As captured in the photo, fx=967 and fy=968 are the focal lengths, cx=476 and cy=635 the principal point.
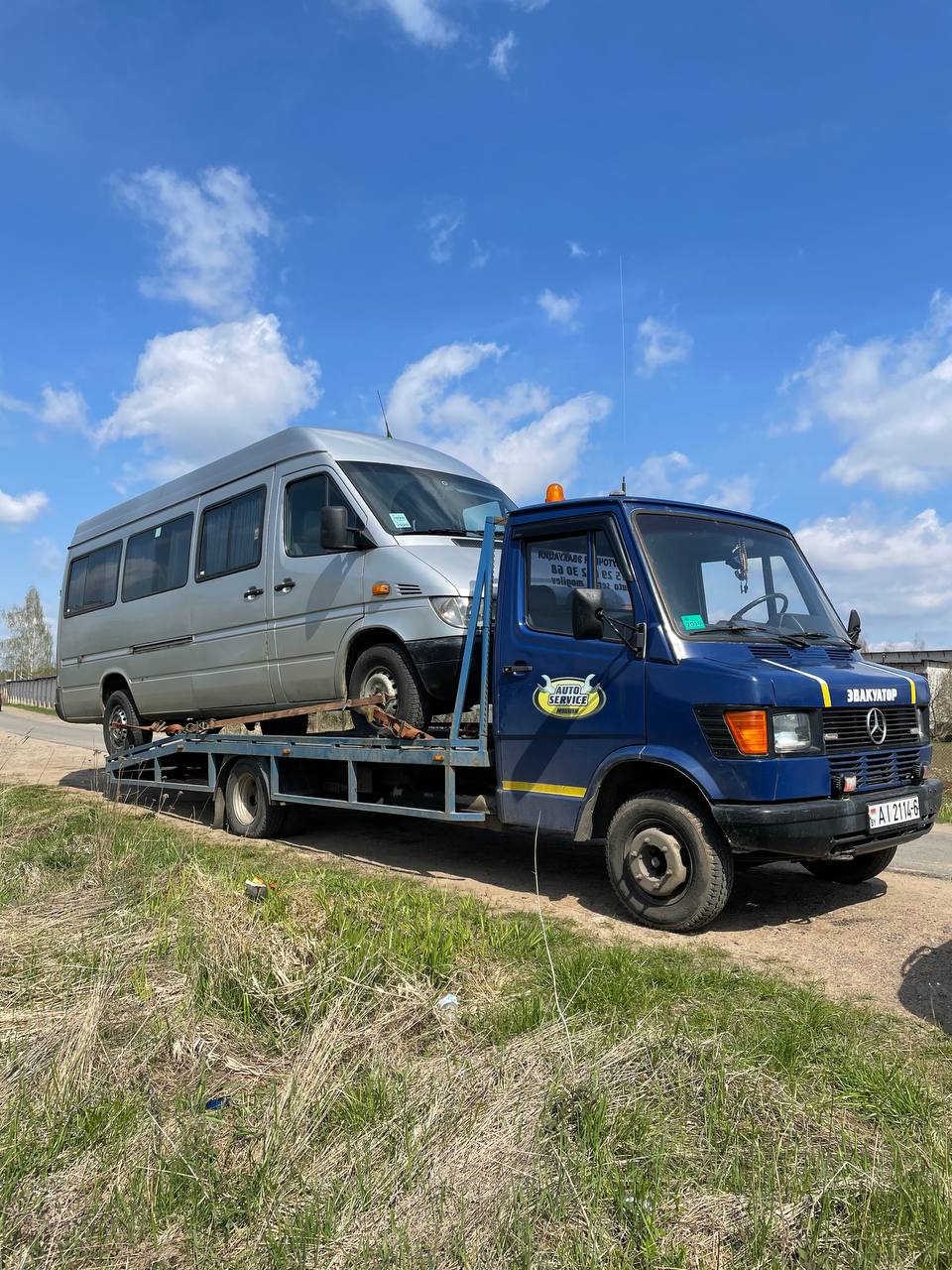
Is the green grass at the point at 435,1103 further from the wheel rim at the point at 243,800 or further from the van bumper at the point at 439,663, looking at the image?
the wheel rim at the point at 243,800

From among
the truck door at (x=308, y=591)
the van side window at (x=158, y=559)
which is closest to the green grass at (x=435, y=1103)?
the truck door at (x=308, y=591)

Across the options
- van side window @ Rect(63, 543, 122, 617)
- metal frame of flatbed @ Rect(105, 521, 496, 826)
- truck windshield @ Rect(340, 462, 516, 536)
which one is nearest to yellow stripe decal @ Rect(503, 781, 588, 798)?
metal frame of flatbed @ Rect(105, 521, 496, 826)

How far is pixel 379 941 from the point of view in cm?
424

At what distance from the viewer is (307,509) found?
7469 millimetres

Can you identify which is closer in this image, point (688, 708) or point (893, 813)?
point (688, 708)

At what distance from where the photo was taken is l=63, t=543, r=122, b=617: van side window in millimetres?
10625

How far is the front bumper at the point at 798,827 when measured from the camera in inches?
189

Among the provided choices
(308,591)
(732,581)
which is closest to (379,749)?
(308,591)

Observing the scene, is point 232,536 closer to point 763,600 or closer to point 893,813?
point 763,600

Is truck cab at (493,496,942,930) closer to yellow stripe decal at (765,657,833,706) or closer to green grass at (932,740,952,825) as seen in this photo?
yellow stripe decal at (765,657,833,706)

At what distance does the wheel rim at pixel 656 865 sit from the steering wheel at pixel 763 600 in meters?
1.30

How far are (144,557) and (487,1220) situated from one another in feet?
28.2

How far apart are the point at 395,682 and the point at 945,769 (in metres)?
13.0

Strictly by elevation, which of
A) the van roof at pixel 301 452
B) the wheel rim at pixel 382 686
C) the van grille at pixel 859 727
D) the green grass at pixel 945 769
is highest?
the van roof at pixel 301 452
